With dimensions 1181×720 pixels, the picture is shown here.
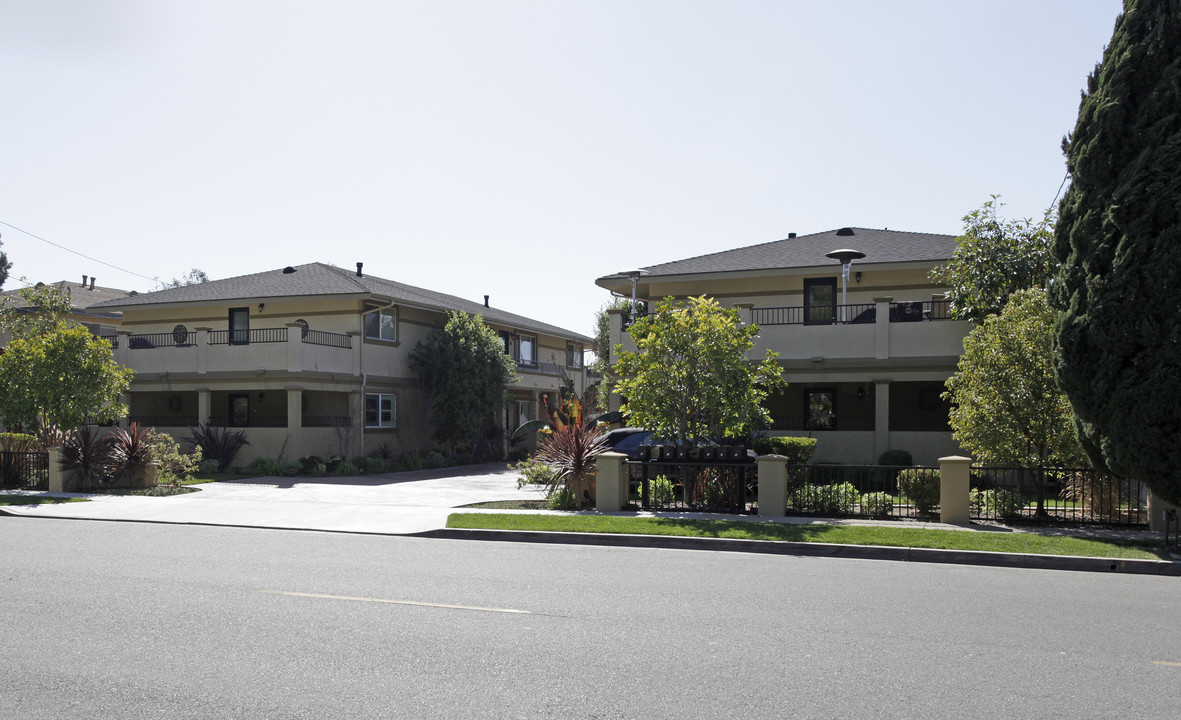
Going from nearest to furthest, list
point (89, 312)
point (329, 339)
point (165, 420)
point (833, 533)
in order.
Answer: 1. point (833, 533)
2. point (329, 339)
3. point (165, 420)
4. point (89, 312)

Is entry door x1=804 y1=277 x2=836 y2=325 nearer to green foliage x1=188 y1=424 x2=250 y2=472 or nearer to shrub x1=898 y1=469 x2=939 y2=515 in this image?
shrub x1=898 y1=469 x2=939 y2=515

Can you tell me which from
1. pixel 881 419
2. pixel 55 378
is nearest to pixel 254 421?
pixel 55 378

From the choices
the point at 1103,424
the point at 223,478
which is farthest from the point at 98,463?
the point at 1103,424

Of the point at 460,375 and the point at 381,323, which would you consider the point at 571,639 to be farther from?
the point at 381,323

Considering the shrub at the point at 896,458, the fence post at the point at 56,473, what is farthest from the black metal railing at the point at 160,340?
the shrub at the point at 896,458

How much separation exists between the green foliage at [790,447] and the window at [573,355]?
26.7 metres

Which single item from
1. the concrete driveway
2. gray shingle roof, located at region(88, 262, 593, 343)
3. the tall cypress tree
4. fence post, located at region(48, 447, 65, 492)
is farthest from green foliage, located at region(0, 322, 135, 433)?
the tall cypress tree

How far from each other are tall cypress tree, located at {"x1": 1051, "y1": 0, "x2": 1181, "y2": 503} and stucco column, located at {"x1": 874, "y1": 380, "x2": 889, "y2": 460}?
9407mm

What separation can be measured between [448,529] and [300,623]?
6.53m

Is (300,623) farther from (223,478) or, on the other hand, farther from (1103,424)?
(223,478)

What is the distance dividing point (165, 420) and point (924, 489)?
87.1ft

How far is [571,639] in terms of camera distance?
6871 millimetres

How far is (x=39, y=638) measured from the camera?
22.4 feet

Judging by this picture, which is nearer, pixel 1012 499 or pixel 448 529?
pixel 448 529
